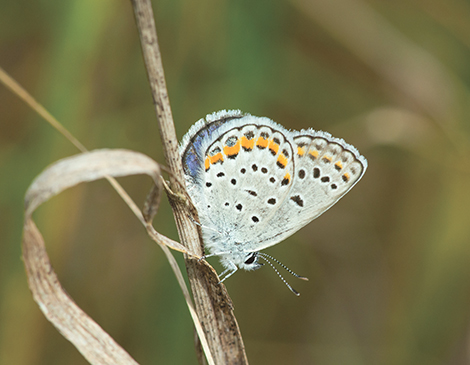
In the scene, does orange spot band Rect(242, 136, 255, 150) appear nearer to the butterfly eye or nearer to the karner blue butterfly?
the karner blue butterfly

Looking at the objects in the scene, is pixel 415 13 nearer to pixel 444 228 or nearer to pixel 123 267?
pixel 444 228

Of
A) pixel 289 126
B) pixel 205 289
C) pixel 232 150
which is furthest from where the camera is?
pixel 289 126

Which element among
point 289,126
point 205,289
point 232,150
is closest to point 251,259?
point 232,150

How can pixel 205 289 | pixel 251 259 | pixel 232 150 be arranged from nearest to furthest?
pixel 205 289
pixel 232 150
pixel 251 259

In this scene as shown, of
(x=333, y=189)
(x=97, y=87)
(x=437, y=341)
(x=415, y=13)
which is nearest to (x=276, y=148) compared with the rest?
(x=333, y=189)

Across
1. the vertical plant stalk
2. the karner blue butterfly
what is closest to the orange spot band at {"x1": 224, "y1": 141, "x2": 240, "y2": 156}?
the karner blue butterfly

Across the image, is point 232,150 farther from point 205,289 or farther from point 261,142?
point 205,289

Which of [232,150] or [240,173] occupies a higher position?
[232,150]
